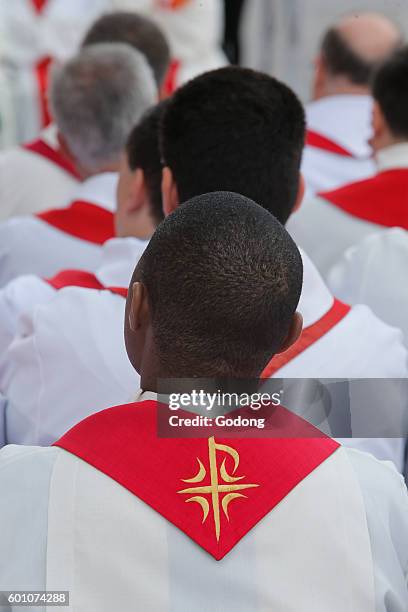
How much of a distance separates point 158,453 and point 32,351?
701 millimetres

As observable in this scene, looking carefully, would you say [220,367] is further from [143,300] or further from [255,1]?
[255,1]

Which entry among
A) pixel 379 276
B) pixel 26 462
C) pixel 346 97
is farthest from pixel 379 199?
pixel 26 462

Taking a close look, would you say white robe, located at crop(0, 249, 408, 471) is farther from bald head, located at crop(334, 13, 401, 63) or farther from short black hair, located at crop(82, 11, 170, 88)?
bald head, located at crop(334, 13, 401, 63)

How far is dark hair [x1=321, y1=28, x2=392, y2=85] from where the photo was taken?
4434mm

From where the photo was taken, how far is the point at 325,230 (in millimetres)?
3014

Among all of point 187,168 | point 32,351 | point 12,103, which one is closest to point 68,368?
point 32,351

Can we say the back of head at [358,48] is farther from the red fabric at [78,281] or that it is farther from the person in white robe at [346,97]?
the red fabric at [78,281]

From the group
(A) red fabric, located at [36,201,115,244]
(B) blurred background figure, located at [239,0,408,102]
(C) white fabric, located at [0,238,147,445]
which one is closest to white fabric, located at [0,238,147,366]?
(C) white fabric, located at [0,238,147,445]

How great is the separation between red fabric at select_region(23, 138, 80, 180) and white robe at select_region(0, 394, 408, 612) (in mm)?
2528

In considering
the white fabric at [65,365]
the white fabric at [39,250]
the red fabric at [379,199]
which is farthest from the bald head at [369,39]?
the white fabric at [65,365]

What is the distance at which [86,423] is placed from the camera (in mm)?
1514

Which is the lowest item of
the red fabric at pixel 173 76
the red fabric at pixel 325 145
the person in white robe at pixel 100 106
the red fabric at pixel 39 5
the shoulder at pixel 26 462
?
the red fabric at pixel 325 145

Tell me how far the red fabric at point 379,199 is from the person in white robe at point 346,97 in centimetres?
107

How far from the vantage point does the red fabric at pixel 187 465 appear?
143 centimetres
